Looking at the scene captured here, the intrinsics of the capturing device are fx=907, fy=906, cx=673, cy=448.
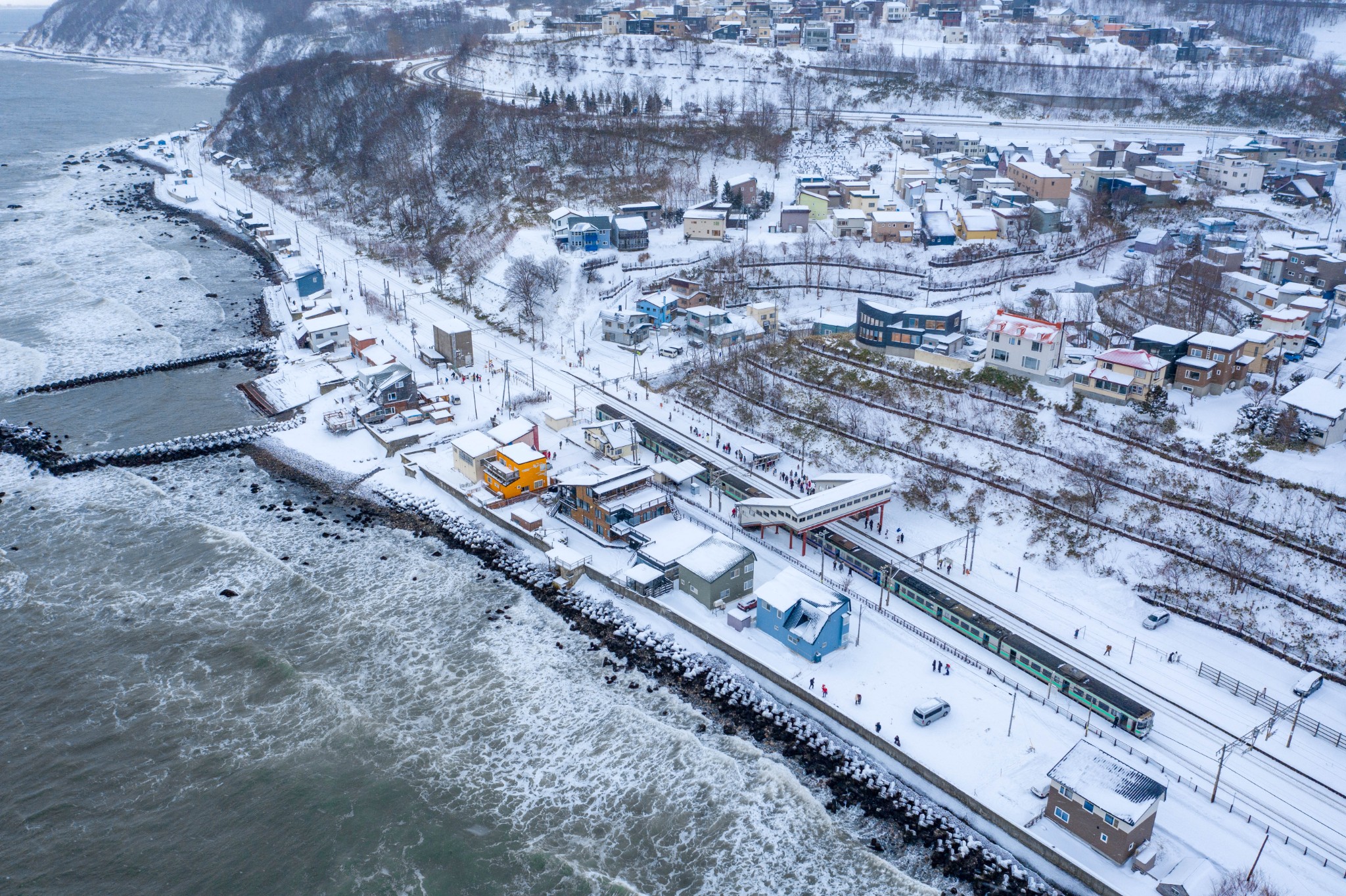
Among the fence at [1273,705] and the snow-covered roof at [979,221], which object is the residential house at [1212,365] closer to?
the fence at [1273,705]

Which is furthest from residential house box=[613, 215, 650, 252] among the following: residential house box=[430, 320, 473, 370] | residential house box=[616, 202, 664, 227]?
residential house box=[430, 320, 473, 370]

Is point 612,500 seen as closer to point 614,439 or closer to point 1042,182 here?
point 614,439

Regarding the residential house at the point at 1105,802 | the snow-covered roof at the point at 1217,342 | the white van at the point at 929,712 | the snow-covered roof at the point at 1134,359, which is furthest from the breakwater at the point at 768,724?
the snow-covered roof at the point at 1217,342

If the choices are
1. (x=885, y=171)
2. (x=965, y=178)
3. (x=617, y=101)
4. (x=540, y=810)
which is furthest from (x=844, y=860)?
(x=617, y=101)

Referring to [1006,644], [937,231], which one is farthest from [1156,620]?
[937,231]

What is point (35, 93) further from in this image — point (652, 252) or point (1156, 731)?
point (1156, 731)

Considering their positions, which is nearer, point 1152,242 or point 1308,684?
point 1308,684
